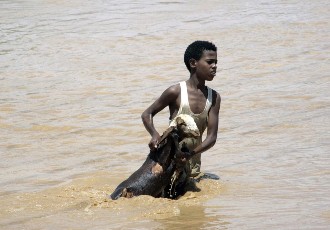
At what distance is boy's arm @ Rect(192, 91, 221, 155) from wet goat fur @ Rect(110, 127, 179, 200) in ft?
0.64

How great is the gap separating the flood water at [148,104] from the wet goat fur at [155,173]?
10 centimetres

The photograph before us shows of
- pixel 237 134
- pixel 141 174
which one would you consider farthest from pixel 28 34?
pixel 141 174

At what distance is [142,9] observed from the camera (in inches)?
709

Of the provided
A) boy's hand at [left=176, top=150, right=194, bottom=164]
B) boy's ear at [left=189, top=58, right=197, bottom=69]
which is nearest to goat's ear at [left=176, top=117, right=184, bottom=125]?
boy's hand at [left=176, top=150, right=194, bottom=164]

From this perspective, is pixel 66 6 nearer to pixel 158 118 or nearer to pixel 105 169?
pixel 158 118

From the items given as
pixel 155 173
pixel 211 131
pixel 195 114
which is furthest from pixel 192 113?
pixel 155 173

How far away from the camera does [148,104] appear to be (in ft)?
35.7

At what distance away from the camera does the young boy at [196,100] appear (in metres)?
6.75

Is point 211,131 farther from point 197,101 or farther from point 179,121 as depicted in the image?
point 179,121

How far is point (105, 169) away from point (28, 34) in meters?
8.00

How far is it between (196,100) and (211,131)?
0.89ft

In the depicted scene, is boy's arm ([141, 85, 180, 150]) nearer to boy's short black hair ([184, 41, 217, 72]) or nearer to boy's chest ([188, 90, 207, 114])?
boy's chest ([188, 90, 207, 114])

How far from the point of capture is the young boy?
6.75 metres

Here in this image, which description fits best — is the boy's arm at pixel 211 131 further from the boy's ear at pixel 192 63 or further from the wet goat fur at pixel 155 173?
the boy's ear at pixel 192 63
